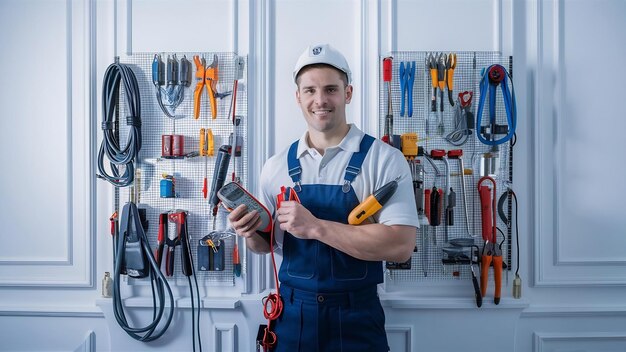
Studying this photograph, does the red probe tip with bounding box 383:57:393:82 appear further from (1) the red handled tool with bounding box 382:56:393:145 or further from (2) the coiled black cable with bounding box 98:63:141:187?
(2) the coiled black cable with bounding box 98:63:141:187

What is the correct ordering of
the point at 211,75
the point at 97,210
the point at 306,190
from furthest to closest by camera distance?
the point at 97,210 → the point at 211,75 → the point at 306,190

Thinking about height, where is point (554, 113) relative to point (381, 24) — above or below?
below

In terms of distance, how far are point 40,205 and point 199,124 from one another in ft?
3.78

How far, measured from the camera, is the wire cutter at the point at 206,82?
5.72 ft

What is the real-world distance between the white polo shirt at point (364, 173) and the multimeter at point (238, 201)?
13cm

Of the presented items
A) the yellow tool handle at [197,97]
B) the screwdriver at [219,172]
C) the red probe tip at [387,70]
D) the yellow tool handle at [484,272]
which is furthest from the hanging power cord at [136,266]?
the yellow tool handle at [484,272]

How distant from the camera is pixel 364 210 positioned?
1.18 metres

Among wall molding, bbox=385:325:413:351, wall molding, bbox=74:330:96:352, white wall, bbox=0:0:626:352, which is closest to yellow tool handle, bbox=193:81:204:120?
white wall, bbox=0:0:626:352

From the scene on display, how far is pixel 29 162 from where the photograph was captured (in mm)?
1912

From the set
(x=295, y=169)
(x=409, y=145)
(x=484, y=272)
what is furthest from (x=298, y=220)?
(x=484, y=272)

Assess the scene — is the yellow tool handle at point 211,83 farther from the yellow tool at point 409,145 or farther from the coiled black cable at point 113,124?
the yellow tool at point 409,145

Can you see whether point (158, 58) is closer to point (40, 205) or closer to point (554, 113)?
point (40, 205)

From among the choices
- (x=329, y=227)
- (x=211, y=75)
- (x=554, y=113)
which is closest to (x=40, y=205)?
(x=211, y=75)

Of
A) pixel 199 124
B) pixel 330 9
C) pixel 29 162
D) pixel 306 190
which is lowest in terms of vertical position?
pixel 306 190
